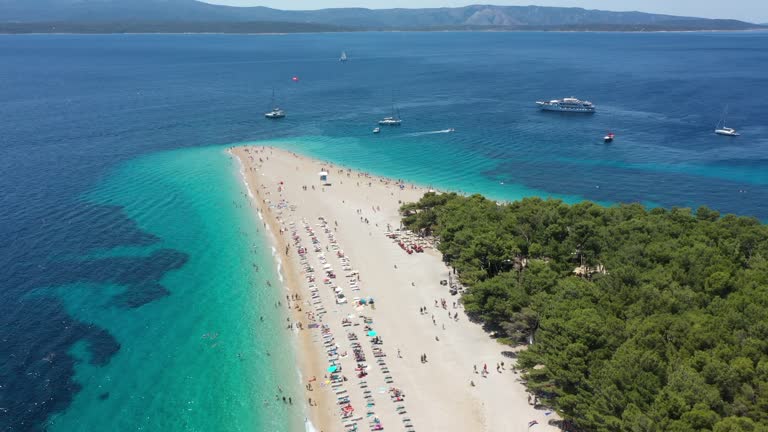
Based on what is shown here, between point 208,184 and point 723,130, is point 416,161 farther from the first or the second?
point 723,130

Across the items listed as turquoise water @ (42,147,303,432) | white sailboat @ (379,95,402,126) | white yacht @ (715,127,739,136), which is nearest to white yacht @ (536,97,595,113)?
white yacht @ (715,127,739,136)

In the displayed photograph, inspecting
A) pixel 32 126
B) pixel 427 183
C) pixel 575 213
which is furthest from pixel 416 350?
pixel 32 126

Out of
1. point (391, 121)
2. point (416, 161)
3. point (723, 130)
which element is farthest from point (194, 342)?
point (723, 130)

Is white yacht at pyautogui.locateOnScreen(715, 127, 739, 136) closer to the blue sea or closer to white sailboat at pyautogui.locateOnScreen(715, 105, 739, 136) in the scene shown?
white sailboat at pyautogui.locateOnScreen(715, 105, 739, 136)

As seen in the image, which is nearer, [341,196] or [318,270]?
[318,270]

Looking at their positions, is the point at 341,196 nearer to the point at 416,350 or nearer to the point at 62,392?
the point at 416,350

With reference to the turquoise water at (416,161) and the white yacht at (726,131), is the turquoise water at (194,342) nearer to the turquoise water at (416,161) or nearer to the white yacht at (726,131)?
the turquoise water at (416,161)
